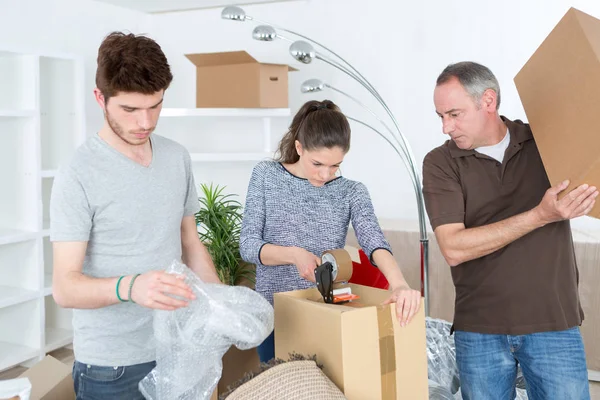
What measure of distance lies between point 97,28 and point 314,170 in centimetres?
344

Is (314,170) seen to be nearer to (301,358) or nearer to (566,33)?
(301,358)

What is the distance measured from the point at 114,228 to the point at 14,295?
277cm

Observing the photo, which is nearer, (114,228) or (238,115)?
(114,228)

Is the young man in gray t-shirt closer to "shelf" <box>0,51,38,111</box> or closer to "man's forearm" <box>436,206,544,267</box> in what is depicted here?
"man's forearm" <box>436,206,544,267</box>

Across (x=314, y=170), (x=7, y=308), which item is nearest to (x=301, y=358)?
(x=314, y=170)

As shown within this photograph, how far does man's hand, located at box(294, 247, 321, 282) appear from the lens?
67.8 inches

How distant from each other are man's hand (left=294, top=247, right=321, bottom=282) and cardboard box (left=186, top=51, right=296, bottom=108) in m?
2.46

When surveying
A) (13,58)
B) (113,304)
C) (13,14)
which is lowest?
(113,304)

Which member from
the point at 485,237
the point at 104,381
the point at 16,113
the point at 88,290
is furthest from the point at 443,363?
the point at 16,113

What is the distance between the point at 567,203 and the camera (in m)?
1.59

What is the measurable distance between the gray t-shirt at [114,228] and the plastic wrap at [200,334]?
85 millimetres

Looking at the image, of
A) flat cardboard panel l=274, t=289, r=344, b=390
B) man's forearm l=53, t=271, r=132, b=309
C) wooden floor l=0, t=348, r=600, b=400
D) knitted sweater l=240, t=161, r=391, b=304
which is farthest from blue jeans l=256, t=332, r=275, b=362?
wooden floor l=0, t=348, r=600, b=400

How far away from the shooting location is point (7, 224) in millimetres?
4113

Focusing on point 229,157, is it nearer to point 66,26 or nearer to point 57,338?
point 66,26
